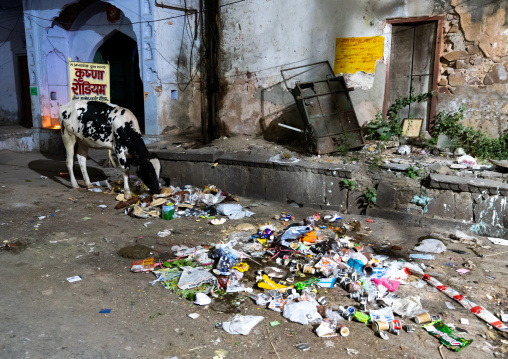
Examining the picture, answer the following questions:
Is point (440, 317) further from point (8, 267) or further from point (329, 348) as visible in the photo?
point (8, 267)

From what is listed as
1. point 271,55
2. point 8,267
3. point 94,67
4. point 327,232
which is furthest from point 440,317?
point 94,67

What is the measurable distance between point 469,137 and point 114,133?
20.7ft

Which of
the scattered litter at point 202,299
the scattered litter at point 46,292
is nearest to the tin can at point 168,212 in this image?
the scattered litter at point 46,292

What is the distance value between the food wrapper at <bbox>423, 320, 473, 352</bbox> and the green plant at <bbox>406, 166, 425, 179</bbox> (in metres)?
3.00

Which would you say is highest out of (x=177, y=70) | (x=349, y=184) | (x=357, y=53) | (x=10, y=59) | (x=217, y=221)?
(x=10, y=59)

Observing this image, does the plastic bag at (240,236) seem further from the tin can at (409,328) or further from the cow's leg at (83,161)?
the cow's leg at (83,161)

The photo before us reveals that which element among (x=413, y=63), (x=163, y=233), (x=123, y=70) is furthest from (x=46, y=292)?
(x=123, y=70)

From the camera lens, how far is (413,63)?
769cm

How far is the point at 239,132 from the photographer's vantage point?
375 inches

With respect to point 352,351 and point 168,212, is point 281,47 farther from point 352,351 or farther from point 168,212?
point 352,351

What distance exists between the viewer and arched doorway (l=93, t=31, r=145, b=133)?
12.8 meters

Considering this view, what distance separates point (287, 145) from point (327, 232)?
3519 mm

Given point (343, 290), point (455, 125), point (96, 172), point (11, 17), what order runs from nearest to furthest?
point (343, 290) → point (455, 125) → point (96, 172) → point (11, 17)

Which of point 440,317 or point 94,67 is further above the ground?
point 94,67
